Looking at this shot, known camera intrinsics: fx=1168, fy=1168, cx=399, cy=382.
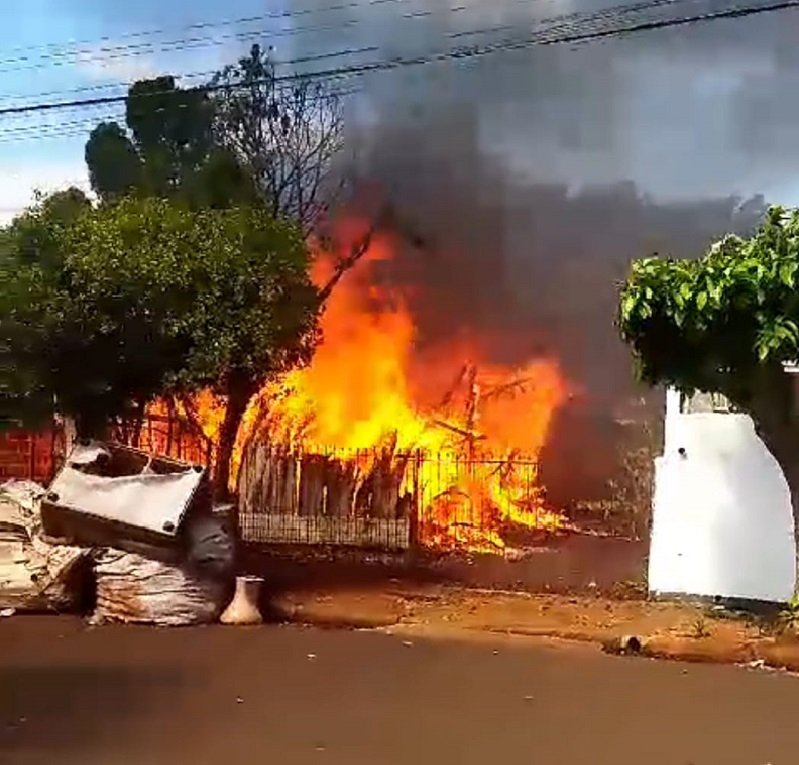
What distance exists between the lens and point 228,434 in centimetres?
1510

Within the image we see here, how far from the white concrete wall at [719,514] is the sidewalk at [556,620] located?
37 centimetres

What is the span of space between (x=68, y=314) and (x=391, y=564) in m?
5.38

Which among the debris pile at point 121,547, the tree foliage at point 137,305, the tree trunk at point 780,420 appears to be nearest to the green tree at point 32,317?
the tree foliage at point 137,305

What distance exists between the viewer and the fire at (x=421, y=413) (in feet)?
52.4

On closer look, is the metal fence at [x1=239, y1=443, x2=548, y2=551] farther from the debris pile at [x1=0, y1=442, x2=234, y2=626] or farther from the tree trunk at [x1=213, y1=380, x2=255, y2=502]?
the debris pile at [x1=0, y1=442, x2=234, y2=626]

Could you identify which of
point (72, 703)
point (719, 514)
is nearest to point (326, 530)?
point (719, 514)

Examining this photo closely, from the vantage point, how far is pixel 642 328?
916 cm

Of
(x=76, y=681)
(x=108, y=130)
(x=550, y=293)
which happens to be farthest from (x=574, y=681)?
(x=108, y=130)

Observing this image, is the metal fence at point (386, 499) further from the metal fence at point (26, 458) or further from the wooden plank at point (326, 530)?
the metal fence at point (26, 458)

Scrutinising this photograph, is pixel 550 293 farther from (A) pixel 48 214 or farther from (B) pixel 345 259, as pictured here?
(A) pixel 48 214

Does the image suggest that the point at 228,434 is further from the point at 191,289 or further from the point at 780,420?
the point at 780,420

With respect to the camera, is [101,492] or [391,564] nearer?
[101,492]

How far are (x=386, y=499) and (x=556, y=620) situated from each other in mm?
5467

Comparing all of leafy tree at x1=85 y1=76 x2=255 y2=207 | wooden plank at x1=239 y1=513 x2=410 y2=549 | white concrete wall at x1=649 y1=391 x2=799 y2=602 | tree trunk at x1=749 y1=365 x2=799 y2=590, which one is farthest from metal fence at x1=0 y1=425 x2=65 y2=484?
tree trunk at x1=749 y1=365 x2=799 y2=590
